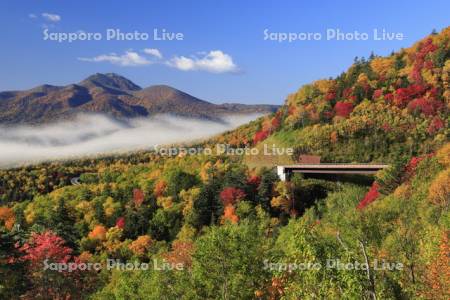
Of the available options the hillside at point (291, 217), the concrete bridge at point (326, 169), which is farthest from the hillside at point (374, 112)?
the concrete bridge at point (326, 169)

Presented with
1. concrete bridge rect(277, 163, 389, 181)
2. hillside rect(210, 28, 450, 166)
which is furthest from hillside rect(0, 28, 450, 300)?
concrete bridge rect(277, 163, 389, 181)

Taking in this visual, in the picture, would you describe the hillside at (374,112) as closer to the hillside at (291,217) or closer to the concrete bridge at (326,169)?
the hillside at (291,217)

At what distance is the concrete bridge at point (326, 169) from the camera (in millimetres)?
106475

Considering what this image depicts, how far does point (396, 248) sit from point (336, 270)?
1836 cm

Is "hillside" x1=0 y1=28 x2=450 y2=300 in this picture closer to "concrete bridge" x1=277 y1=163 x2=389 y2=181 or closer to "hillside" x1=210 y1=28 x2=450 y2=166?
"hillside" x1=210 y1=28 x2=450 y2=166

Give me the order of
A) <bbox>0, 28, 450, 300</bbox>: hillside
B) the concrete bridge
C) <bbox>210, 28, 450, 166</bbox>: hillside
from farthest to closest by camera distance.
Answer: <bbox>210, 28, 450, 166</bbox>: hillside → the concrete bridge → <bbox>0, 28, 450, 300</bbox>: hillside

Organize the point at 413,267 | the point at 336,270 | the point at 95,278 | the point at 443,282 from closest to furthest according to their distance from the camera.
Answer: the point at 336,270 < the point at 443,282 < the point at 413,267 < the point at 95,278

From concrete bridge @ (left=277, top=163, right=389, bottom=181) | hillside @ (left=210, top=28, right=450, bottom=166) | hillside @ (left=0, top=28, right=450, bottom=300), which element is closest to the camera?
hillside @ (left=0, top=28, right=450, bottom=300)

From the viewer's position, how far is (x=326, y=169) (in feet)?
371

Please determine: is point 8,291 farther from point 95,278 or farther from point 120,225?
point 120,225

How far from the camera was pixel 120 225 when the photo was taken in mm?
117562

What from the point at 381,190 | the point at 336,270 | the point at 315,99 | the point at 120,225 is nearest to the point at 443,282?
the point at 336,270

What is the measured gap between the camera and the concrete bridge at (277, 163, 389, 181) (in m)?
106

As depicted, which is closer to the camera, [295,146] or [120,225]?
[120,225]
